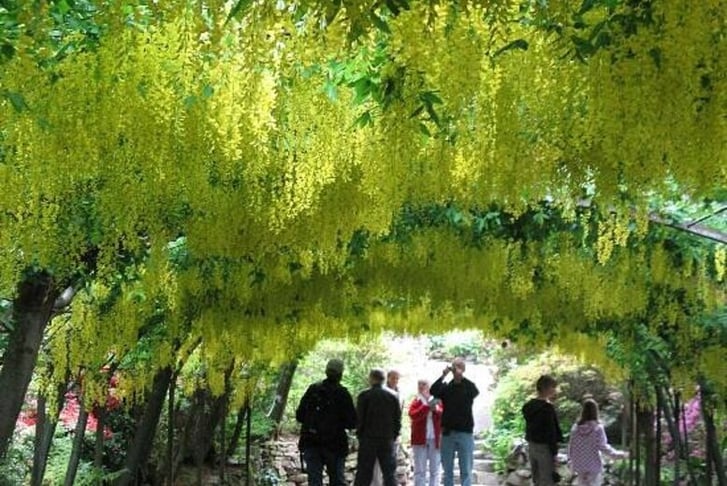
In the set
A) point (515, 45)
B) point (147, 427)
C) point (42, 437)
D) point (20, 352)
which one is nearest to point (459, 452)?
point (147, 427)

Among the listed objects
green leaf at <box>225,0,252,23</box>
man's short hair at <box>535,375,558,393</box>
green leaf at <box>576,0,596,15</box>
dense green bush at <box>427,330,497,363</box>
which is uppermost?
green leaf at <box>576,0,596,15</box>

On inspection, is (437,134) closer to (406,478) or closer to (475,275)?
(475,275)

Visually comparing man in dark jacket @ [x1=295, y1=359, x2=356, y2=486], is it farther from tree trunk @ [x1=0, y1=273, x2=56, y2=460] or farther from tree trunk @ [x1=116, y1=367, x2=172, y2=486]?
tree trunk @ [x1=0, y1=273, x2=56, y2=460]

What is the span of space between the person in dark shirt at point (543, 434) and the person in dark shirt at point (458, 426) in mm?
630

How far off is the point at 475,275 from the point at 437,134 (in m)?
3.52

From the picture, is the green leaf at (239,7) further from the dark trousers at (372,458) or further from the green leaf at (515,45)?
the dark trousers at (372,458)

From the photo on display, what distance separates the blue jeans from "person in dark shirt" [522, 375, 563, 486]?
2.12 feet

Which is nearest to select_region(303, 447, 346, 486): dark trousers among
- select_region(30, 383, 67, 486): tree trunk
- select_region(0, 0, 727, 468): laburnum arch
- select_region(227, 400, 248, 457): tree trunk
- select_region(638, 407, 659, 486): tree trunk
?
select_region(30, 383, 67, 486): tree trunk

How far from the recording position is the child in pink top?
8.06 meters

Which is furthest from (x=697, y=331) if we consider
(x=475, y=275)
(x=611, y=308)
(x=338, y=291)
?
(x=338, y=291)

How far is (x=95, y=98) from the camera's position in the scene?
2.86 m

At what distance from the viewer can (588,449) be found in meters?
8.09

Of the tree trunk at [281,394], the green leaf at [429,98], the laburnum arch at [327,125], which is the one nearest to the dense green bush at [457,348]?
the tree trunk at [281,394]

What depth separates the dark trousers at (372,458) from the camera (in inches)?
303
